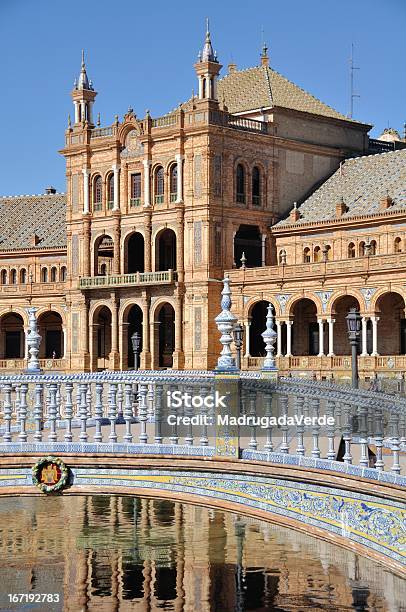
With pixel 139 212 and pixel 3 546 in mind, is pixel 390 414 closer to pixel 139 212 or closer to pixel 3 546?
pixel 3 546

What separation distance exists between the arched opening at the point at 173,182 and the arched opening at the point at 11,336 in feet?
46.1

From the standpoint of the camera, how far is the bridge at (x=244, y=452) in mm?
13844

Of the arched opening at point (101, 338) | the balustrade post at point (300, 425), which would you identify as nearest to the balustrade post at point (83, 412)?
the balustrade post at point (300, 425)

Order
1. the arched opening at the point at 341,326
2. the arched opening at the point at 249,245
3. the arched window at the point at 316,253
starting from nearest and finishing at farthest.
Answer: the arched opening at the point at 341,326 → the arched window at the point at 316,253 → the arched opening at the point at 249,245

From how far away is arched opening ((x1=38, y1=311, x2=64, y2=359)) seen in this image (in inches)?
2827

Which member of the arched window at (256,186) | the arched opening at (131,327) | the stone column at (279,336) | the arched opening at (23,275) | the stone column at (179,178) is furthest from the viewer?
the arched opening at (23,275)

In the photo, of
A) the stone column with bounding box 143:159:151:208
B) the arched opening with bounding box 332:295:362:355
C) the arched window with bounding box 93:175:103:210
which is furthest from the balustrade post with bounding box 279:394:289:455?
the arched window with bounding box 93:175:103:210

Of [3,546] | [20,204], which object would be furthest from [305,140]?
[3,546]

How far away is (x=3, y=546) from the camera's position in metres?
18.4

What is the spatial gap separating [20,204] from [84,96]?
507 inches

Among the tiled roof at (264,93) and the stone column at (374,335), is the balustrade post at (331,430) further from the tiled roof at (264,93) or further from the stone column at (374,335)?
the tiled roof at (264,93)

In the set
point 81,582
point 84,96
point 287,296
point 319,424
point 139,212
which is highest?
point 84,96

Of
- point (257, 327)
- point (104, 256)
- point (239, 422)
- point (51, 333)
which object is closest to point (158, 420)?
point (239, 422)

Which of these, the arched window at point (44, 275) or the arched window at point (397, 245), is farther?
the arched window at point (44, 275)
